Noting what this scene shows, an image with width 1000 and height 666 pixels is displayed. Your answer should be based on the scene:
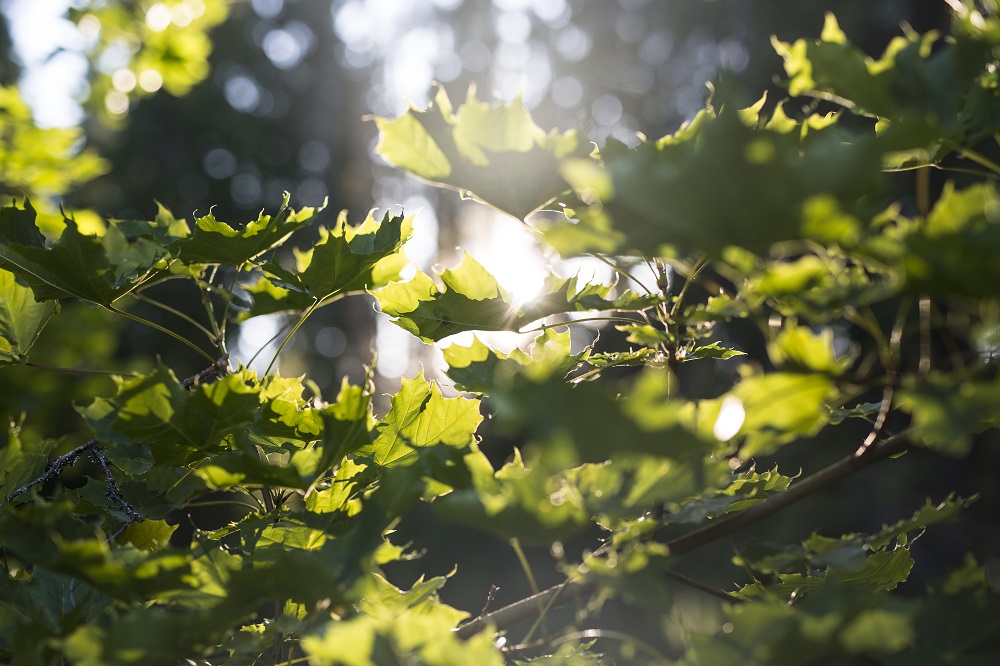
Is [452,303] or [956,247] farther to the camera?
[452,303]

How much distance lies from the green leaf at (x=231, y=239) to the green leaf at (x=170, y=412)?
0.23m

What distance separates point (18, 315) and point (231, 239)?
40 centimetres

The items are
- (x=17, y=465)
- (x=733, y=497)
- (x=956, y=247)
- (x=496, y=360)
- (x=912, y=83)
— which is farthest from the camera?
(x=17, y=465)

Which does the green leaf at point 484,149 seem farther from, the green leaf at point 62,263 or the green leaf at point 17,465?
the green leaf at point 17,465

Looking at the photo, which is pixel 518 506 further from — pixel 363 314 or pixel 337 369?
pixel 337 369

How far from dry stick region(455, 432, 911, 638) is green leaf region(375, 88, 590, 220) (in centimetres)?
42

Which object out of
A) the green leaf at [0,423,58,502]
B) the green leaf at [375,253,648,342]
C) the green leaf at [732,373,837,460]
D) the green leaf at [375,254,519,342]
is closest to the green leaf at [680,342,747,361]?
the green leaf at [375,253,648,342]

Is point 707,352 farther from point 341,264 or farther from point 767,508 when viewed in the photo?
point 341,264

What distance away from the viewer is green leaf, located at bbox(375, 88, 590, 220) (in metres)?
0.81

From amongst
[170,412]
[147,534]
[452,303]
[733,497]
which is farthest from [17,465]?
[733,497]

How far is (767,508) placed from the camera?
2.43 feet

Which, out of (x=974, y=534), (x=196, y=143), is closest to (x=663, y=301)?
(x=974, y=534)

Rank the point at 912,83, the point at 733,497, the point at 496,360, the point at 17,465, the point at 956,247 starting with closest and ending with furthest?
the point at 956,247 < the point at 912,83 < the point at 733,497 < the point at 496,360 < the point at 17,465

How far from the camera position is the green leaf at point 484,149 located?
2.65 ft
